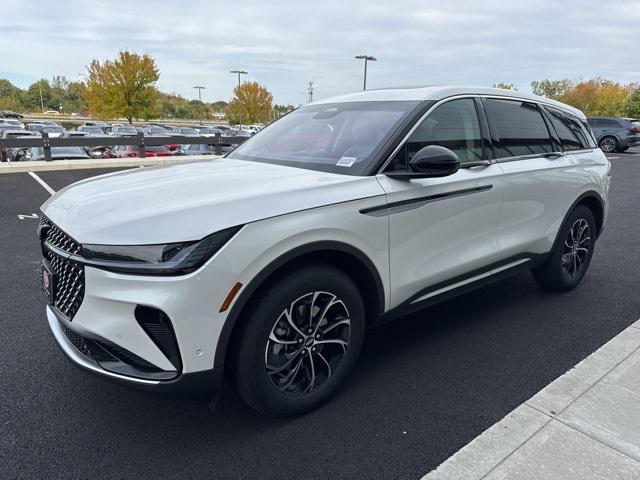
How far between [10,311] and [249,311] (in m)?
2.74

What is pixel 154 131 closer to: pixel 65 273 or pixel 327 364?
pixel 65 273

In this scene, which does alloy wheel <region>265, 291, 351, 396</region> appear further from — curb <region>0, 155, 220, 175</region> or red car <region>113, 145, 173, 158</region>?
red car <region>113, 145, 173, 158</region>

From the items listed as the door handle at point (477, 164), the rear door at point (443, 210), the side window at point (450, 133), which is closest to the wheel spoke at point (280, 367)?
the rear door at point (443, 210)

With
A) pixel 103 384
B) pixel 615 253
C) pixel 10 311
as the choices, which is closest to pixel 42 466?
pixel 103 384

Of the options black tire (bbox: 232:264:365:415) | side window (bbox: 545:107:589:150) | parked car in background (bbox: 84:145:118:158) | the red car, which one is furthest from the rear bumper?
parked car in background (bbox: 84:145:118:158)

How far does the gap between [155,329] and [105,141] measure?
14841mm

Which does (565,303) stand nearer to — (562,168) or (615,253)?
(562,168)

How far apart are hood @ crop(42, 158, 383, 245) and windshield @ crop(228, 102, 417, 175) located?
0.54 feet

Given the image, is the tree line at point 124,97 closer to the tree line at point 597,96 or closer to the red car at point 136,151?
the red car at point 136,151

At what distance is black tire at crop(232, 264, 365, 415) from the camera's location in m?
2.34

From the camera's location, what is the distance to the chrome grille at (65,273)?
7.43 feet

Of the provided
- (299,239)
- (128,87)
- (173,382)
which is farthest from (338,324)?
(128,87)

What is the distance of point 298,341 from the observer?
2.57 metres

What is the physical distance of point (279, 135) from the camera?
376cm
